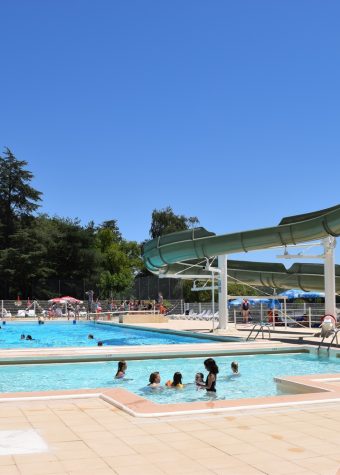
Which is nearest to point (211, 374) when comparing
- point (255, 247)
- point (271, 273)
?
point (255, 247)

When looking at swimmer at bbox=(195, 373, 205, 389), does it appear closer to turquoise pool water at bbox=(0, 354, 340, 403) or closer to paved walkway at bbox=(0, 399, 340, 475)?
turquoise pool water at bbox=(0, 354, 340, 403)

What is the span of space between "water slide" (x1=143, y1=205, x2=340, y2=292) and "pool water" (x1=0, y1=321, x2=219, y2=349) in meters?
3.06

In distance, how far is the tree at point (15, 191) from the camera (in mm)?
51375

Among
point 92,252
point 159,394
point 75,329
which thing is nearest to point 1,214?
point 92,252

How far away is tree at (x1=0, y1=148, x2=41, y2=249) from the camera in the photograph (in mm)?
51375

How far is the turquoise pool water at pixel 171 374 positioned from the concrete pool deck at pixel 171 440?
309 cm

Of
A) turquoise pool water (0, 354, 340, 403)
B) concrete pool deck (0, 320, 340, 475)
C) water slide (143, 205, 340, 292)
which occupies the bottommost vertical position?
turquoise pool water (0, 354, 340, 403)

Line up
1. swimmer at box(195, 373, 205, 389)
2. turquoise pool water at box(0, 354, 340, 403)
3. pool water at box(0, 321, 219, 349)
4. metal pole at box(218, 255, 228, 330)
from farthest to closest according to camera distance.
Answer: metal pole at box(218, 255, 228, 330)
pool water at box(0, 321, 219, 349)
turquoise pool water at box(0, 354, 340, 403)
swimmer at box(195, 373, 205, 389)

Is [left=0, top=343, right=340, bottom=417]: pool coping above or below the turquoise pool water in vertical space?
above

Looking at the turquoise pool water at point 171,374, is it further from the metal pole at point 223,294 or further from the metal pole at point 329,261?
the metal pole at point 223,294

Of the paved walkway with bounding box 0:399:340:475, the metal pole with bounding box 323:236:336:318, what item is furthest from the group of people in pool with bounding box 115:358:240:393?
the metal pole with bounding box 323:236:336:318

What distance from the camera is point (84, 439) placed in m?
4.71

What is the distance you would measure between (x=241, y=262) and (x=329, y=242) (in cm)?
821

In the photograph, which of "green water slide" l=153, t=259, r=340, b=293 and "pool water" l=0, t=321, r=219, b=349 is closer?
"pool water" l=0, t=321, r=219, b=349
